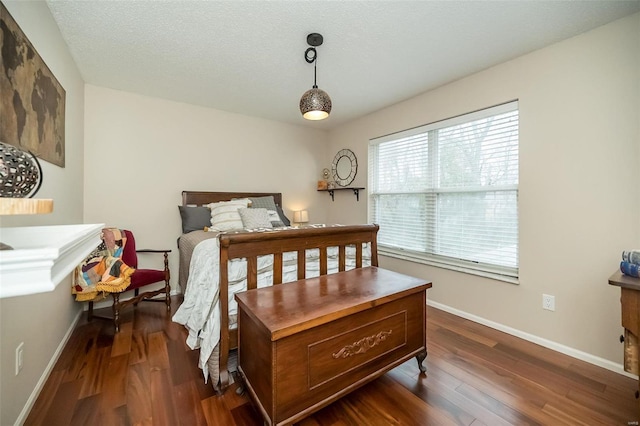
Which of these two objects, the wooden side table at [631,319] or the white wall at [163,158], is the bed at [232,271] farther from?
the white wall at [163,158]

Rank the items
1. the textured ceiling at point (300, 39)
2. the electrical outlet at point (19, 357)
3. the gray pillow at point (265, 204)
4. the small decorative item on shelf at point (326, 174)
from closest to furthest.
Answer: the electrical outlet at point (19, 357) → the textured ceiling at point (300, 39) → the gray pillow at point (265, 204) → the small decorative item on shelf at point (326, 174)

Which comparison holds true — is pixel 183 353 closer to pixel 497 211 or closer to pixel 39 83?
pixel 39 83

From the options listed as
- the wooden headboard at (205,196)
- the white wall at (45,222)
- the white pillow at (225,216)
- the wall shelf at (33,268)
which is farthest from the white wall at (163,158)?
the wall shelf at (33,268)

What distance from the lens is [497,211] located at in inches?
98.8

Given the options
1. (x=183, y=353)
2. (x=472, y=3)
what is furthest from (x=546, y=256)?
(x=183, y=353)

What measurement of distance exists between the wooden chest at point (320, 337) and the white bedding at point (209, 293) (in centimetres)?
13

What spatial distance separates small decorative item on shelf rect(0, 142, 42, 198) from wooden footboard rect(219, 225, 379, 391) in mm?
840

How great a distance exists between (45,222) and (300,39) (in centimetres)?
218

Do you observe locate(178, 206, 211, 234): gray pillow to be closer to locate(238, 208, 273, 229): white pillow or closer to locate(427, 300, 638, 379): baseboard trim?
locate(238, 208, 273, 229): white pillow

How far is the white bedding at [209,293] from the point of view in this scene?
1.60 m

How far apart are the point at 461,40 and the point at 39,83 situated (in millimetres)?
2908

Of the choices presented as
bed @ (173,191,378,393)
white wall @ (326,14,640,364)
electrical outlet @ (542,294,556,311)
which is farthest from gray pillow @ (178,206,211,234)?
electrical outlet @ (542,294,556,311)

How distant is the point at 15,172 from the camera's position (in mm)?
715

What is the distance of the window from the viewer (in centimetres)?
245
